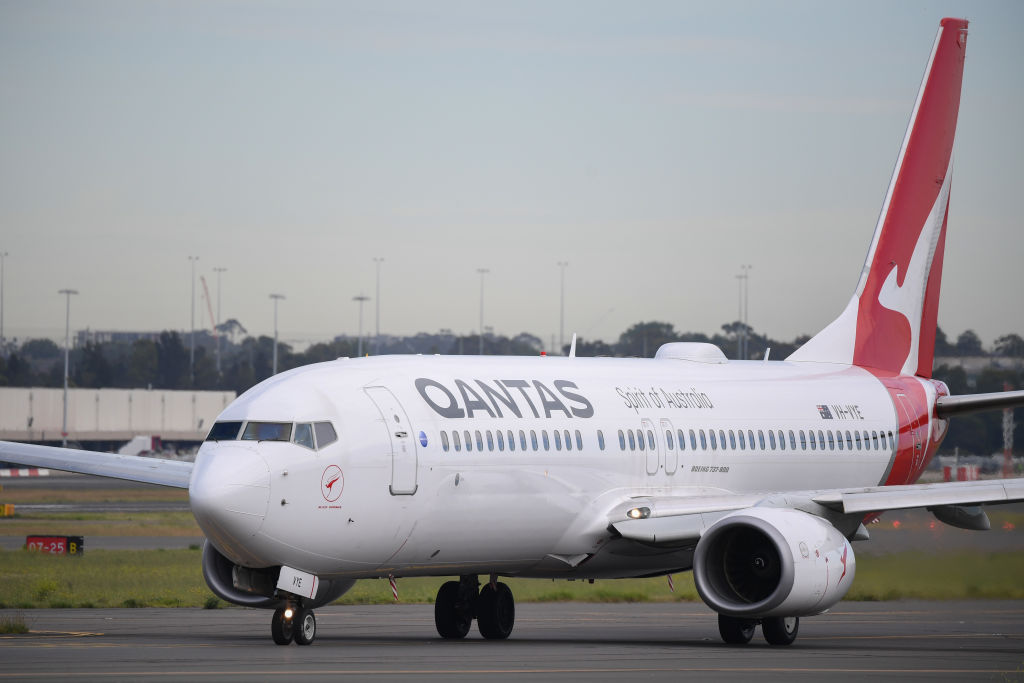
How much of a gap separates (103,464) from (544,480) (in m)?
7.82

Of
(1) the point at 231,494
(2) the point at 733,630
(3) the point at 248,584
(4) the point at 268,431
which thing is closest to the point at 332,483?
(4) the point at 268,431

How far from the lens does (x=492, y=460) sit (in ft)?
79.8

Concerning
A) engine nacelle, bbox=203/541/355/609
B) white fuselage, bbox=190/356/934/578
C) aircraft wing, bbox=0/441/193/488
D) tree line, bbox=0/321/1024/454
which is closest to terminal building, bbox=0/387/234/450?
tree line, bbox=0/321/1024/454

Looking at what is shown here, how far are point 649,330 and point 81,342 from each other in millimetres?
72254

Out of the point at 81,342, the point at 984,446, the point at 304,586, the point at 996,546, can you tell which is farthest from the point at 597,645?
the point at 81,342

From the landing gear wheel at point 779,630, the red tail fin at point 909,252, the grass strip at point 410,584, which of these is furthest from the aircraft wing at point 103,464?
the red tail fin at point 909,252

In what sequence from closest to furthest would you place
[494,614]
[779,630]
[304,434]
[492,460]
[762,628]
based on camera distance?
[304,434], [492,460], [779,630], [762,628], [494,614]

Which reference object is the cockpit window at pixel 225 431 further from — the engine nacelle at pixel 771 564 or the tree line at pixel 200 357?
the tree line at pixel 200 357

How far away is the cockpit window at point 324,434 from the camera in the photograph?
22.1 m

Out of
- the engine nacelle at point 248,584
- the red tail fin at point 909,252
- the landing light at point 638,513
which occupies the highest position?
the red tail fin at point 909,252

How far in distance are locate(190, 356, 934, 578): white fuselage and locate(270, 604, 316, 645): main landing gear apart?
0.87 meters

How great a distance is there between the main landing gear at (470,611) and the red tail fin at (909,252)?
1123 centimetres

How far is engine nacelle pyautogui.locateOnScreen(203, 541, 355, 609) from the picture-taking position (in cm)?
2255

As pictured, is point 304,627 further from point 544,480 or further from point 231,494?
point 544,480
